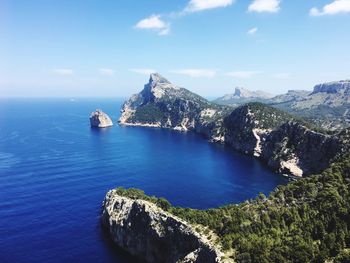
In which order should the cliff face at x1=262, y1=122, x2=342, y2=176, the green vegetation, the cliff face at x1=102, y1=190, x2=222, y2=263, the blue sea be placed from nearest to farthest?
the green vegetation → the cliff face at x1=102, y1=190, x2=222, y2=263 → the blue sea → the cliff face at x1=262, y1=122, x2=342, y2=176

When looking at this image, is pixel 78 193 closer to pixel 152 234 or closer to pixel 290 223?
pixel 152 234

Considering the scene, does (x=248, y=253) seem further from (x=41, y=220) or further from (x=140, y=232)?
(x=41, y=220)

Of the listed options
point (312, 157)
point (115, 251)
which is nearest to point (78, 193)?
point (115, 251)

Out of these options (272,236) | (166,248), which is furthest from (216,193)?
(272,236)

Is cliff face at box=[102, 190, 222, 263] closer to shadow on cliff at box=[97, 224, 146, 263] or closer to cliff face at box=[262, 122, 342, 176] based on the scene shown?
shadow on cliff at box=[97, 224, 146, 263]

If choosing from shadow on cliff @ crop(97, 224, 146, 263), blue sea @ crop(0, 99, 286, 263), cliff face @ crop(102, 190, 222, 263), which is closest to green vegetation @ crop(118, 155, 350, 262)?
cliff face @ crop(102, 190, 222, 263)

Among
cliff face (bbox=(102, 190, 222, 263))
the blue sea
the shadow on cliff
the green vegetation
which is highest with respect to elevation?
the green vegetation
